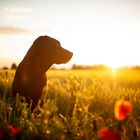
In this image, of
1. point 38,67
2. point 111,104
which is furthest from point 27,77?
point 111,104

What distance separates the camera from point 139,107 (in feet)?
20.9

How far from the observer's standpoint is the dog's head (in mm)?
6633

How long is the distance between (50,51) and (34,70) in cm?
57

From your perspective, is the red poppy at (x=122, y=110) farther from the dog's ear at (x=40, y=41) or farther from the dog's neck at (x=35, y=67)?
the dog's ear at (x=40, y=41)

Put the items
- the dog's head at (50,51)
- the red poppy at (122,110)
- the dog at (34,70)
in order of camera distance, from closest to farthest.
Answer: the red poppy at (122,110) → the dog at (34,70) → the dog's head at (50,51)

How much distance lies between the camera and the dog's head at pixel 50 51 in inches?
261

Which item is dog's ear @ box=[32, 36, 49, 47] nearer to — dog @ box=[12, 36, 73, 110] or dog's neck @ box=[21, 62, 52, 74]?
dog @ box=[12, 36, 73, 110]

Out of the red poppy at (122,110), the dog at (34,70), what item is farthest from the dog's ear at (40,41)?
the red poppy at (122,110)

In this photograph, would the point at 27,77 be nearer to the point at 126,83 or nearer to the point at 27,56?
the point at 27,56

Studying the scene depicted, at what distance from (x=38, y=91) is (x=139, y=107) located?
1.72 m

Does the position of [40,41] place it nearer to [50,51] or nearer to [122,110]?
[50,51]

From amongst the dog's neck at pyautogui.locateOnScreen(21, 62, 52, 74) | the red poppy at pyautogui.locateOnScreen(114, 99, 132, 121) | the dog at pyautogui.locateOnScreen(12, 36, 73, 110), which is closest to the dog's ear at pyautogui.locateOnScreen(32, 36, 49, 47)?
the dog at pyautogui.locateOnScreen(12, 36, 73, 110)

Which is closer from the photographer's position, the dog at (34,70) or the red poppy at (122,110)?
the red poppy at (122,110)

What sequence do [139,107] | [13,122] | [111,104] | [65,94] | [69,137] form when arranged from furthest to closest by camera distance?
[65,94] → [111,104] → [139,107] → [13,122] → [69,137]
